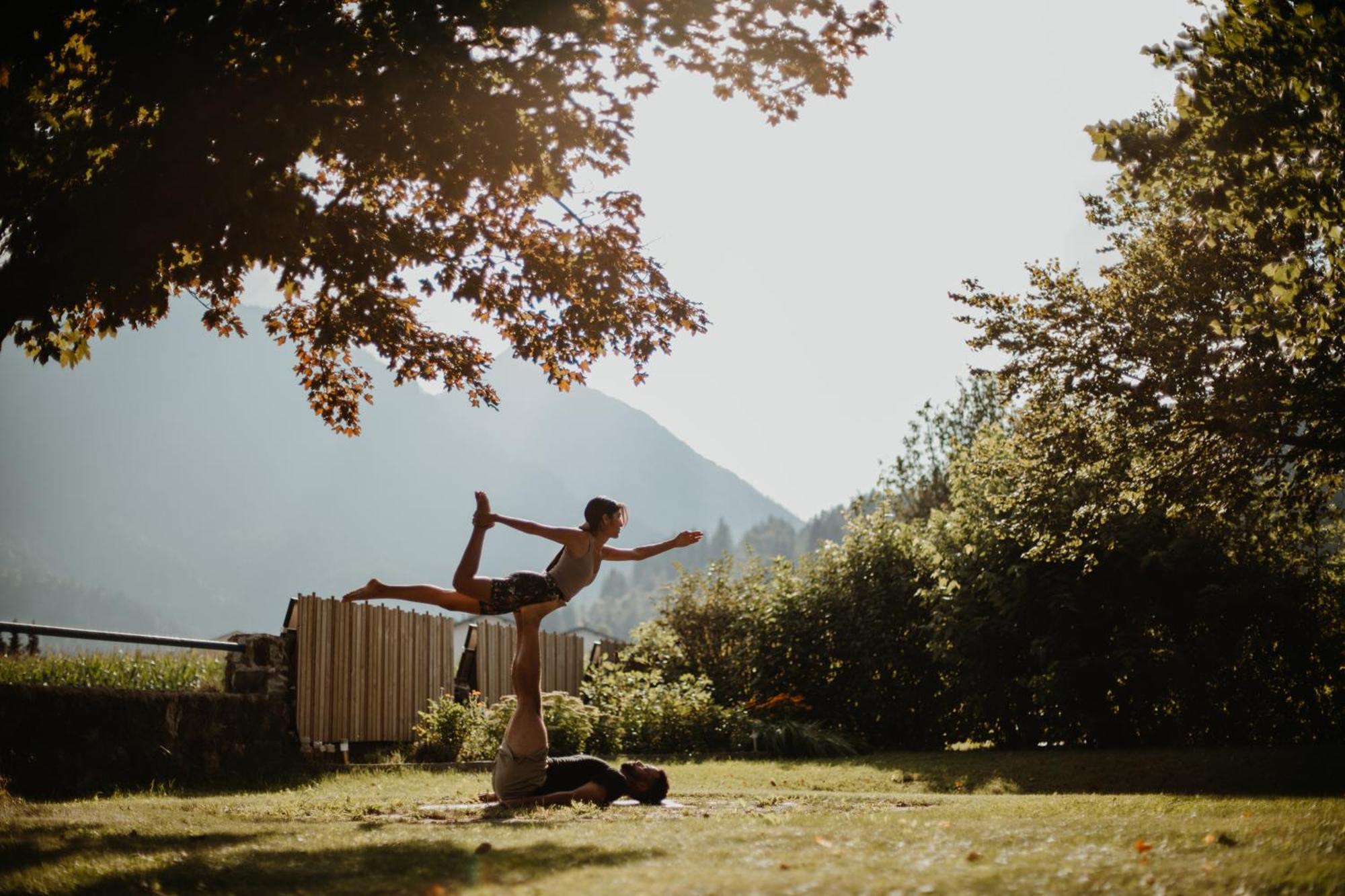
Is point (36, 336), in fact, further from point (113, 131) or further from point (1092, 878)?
point (1092, 878)

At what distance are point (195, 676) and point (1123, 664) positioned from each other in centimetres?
1335

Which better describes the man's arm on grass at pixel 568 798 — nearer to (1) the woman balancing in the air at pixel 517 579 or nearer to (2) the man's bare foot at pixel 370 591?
(1) the woman balancing in the air at pixel 517 579

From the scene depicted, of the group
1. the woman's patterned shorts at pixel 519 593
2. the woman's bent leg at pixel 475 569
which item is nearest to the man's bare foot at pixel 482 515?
the woman's bent leg at pixel 475 569

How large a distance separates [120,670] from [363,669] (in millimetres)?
3375

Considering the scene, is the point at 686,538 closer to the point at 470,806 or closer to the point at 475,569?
the point at 475,569

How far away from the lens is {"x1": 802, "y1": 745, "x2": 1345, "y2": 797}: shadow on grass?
35.4 ft

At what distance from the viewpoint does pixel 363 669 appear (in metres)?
13.8

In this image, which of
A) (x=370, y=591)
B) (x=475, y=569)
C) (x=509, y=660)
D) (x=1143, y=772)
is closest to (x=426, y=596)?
(x=370, y=591)

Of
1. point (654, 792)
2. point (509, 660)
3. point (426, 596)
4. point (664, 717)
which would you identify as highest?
point (426, 596)

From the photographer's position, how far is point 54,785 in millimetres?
9391

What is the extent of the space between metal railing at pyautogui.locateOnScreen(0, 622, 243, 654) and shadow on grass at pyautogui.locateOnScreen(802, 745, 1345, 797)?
7770 mm

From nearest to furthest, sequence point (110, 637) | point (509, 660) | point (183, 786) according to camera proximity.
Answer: point (183, 786)
point (110, 637)
point (509, 660)

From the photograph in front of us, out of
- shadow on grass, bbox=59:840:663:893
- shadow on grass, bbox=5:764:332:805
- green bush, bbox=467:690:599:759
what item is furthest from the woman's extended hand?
green bush, bbox=467:690:599:759

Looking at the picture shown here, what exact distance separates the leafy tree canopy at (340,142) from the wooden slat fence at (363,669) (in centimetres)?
449
